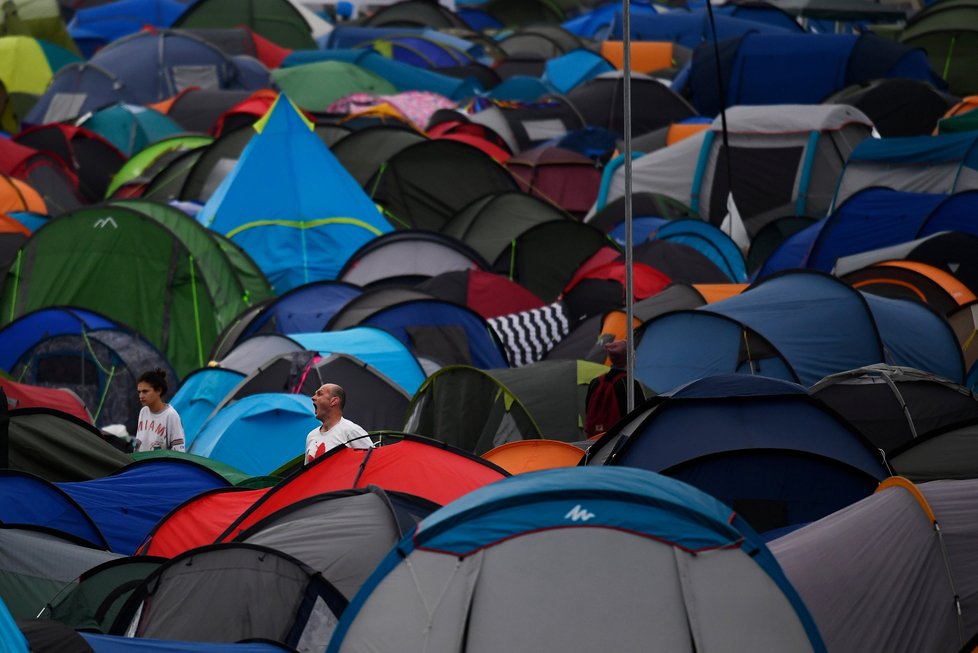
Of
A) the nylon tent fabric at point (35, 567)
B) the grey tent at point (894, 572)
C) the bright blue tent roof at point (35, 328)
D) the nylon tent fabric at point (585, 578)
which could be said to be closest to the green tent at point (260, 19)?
the bright blue tent roof at point (35, 328)

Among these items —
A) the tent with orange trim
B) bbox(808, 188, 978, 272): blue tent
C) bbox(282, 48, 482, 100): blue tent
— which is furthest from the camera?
bbox(282, 48, 482, 100): blue tent

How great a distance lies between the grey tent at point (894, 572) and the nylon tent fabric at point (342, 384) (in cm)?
604

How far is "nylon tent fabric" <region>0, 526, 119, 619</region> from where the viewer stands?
8180 mm

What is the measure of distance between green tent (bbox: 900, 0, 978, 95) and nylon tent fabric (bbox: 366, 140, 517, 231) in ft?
39.0

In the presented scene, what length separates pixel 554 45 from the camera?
3944 cm

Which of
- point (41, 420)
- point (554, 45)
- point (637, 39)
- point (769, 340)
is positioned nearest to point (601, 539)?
point (41, 420)

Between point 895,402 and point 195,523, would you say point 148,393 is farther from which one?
point 895,402

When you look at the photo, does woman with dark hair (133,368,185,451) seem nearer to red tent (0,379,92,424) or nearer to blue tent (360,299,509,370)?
red tent (0,379,92,424)

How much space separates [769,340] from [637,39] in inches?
927

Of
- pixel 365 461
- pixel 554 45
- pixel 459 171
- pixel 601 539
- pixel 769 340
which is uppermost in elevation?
pixel 601 539

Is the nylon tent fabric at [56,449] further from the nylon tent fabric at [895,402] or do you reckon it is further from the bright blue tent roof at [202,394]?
the nylon tent fabric at [895,402]

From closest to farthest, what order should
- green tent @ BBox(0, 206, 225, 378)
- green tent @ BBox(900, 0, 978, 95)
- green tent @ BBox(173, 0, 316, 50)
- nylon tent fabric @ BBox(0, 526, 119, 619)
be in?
nylon tent fabric @ BBox(0, 526, 119, 619)
green tent @ BBox(0, 206, 225, 378)
green tent @ BBox(900, 0, 978, 95)
green tent @ BBox(173, 0, 316, 50)

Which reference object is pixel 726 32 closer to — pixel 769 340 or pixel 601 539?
pixel 769 340

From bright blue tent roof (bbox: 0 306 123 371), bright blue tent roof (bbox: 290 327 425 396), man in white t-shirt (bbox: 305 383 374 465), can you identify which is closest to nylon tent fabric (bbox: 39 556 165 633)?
man in white t-shirt (bbox: 305 383 374 465)
